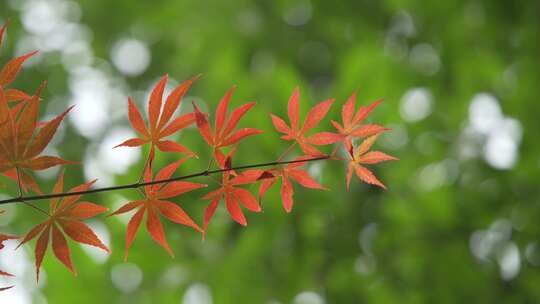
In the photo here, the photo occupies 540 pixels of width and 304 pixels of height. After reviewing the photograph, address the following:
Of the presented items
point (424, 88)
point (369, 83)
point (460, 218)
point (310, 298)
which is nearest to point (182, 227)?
point (310, 298)

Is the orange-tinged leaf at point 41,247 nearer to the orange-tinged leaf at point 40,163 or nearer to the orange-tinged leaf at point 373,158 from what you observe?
the orange-tinged leaf at point 40,163

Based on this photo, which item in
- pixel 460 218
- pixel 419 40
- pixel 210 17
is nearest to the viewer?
pixel 460 218

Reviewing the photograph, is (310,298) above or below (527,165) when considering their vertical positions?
below

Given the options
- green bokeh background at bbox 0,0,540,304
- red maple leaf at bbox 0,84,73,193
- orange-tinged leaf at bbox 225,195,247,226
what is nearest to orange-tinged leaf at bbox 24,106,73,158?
red maple leaf at bbox 0,84,73,193

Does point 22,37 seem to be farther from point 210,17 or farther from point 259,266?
point 259,266

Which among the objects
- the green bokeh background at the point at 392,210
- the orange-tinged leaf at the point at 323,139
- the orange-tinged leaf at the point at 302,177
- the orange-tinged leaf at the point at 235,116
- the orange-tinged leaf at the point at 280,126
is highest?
the green bokeh background at the point at 392,210

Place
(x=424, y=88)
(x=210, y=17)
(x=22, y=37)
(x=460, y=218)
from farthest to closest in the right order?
(x=22, y=37) < (x=210, y=17) < (x=424, y=88) < (x=460, y=218)

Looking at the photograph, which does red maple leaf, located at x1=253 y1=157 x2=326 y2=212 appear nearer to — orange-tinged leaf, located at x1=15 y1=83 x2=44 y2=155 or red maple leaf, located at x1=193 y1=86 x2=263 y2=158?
red maple leaf, located at x1=193 y1=86 x2=263 y2=158

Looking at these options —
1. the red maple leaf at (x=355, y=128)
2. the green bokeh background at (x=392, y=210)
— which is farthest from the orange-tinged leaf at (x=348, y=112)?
the green bokeh background at (x=392, y=210)
